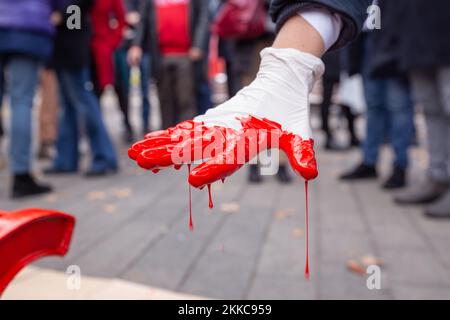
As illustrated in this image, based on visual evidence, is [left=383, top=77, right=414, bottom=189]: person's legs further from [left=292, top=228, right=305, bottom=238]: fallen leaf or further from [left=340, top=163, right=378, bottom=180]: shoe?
[left=292, top=228, right=305, bottom=238]: fallen leaf

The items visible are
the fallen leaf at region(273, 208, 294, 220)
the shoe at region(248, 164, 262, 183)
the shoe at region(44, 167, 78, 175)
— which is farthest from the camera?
the shoe at region(44, 167, 78, 175)

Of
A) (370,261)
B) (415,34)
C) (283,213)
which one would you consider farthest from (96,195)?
(415,34)

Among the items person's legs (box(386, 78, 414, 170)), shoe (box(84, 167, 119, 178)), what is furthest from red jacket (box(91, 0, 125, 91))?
person's legs (box(386, 78, 414, 170))

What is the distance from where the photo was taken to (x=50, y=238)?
1.04 metres

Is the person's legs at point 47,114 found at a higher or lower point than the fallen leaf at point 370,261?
higher

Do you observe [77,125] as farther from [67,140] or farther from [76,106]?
[76,106]

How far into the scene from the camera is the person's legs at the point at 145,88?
6105 millimetres

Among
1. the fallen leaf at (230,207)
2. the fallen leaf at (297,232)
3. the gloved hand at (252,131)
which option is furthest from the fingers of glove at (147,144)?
the fallen leaf at (230,207)

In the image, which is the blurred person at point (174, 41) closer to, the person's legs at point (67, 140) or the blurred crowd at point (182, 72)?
the blurred crowd at point (182, 72)

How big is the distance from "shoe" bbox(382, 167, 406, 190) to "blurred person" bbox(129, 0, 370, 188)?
2.82 meters

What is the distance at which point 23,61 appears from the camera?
330cm

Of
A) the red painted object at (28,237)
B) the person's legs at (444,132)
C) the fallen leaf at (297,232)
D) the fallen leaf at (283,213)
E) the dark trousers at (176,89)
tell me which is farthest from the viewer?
the dark trousers at (176,89)

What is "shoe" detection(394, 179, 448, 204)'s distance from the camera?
3.18 meters

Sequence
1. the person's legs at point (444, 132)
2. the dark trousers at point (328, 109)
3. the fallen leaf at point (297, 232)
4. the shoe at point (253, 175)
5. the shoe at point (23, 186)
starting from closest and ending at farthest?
1. the fallen leaf at point (297, 232)
2. the person's legs at point (444, 132)
3. the shoe at point (23, 186)
4. the shoe at point (253, 175)
5. the dark trousers at point (328, 109)
